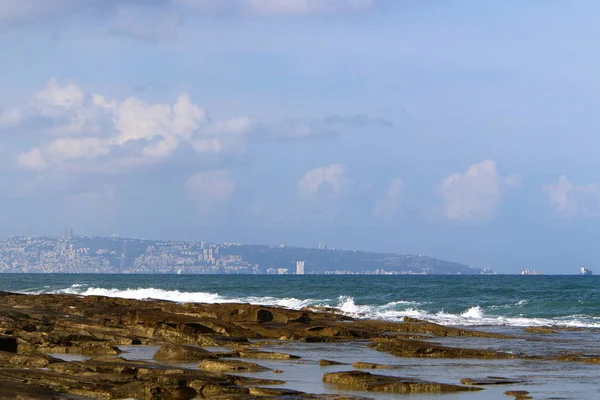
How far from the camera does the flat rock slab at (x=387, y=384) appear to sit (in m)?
20.5

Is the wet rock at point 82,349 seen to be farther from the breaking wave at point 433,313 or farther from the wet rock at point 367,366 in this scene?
the breaking wave at point 433,313

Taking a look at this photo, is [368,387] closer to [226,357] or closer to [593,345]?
[226,357]

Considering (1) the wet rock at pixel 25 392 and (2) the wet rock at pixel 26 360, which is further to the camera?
(2) the wet rock at pixel 26 360

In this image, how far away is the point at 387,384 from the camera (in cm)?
2072

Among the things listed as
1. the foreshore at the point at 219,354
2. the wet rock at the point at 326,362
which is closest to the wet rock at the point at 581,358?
the foreshore at the point at 219,354

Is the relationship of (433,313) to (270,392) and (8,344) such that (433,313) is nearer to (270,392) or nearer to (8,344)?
(8,344)

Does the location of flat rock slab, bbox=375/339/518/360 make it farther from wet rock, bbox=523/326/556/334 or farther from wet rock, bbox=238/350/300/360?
wet rock, bbox=523/326/556/334

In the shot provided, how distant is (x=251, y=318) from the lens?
1662 inches

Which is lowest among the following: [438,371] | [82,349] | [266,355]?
[438,371]

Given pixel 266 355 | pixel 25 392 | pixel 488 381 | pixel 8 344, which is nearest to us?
pixel 25 392

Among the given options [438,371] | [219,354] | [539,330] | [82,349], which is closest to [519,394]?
[438,371]

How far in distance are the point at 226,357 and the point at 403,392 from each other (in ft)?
24.1

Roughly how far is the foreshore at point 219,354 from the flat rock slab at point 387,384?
0.03 meters

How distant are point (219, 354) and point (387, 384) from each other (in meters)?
6.91
